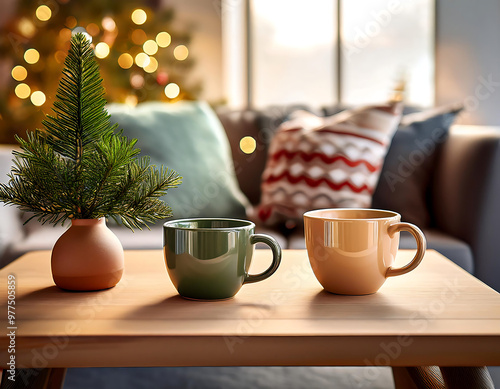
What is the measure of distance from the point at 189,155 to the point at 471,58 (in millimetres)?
2372

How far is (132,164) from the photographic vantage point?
65cm

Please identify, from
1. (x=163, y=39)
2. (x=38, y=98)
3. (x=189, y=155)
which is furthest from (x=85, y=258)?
(x=163, y=39)

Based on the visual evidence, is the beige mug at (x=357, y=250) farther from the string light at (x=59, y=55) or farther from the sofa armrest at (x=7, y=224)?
the string light at (x=59, y=55)

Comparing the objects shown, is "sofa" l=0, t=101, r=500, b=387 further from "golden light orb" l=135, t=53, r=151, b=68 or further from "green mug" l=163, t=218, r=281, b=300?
"golden light orb" l=135, t=53, r=151, b=68

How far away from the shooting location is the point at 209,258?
0.61 meters

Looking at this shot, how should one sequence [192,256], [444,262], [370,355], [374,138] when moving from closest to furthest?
[370,355] → [192,256] → [444,262] → [374,138]

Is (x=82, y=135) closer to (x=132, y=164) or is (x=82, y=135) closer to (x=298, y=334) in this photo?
(x=132, y=164)

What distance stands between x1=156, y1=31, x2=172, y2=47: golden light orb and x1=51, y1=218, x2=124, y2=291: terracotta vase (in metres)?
2.96

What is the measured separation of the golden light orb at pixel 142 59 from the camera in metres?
3.32

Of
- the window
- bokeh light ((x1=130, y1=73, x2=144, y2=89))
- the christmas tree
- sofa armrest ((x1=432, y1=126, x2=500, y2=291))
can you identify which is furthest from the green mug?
the window

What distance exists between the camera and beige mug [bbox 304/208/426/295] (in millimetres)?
641

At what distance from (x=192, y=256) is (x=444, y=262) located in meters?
0.46

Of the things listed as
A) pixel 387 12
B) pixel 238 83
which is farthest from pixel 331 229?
pixel 387 12

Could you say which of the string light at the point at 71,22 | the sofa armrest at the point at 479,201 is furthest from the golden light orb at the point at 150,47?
the sofa armrest at the point at 479,201
